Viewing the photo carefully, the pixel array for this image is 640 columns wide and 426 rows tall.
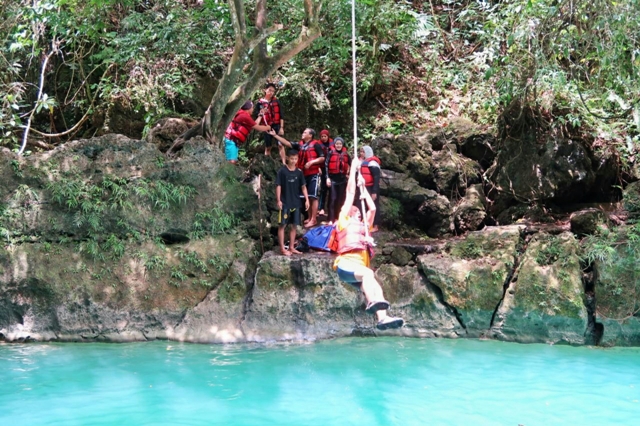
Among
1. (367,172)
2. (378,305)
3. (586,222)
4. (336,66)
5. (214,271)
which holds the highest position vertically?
(336,66)

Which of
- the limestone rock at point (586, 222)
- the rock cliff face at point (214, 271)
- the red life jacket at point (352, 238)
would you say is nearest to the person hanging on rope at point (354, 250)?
the red life jacket at point (352, 238)

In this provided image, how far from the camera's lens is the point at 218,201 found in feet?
31.7

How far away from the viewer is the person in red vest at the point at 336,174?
10.1m

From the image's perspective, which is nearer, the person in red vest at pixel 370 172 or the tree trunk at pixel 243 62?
the tree trunk at pixel 243 62

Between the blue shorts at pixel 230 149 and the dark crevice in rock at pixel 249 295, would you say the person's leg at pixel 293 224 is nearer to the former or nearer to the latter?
the dark crevice in rock at pixel 249 295

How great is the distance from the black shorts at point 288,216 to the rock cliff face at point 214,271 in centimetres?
52

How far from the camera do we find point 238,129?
1065cm

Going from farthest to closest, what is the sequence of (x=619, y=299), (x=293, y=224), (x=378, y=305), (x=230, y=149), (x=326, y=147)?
(x=230, y=149), (x=326, y=147), (x=293, y=224), (x=619, y=299), (x=378, y=305)

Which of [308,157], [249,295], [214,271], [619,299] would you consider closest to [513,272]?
[619,299]

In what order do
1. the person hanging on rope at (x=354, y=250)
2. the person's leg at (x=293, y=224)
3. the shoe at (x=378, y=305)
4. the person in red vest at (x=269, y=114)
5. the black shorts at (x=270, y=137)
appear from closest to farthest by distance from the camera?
the shoe at (x=378, y=305) < the person hanging on rope at (x=354, y=250) < the person's leg at (x=293, y=224) < the person in red vest at (x=269, y=114) < the black shorts at (x=270, y=137)

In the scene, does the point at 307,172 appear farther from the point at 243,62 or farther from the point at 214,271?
the point at 214,271

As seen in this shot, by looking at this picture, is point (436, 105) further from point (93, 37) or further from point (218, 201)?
point (93, 37)

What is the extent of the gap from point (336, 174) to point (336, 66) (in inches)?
145

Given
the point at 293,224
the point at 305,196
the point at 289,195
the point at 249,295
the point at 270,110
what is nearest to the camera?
the point at 249,295
